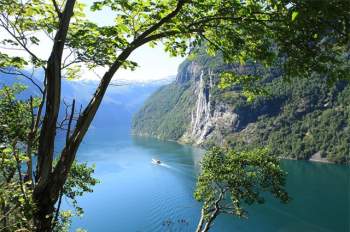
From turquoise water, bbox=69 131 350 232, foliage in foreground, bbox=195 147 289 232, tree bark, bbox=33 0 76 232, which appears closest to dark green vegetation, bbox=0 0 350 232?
tree bark, bbox=33 0 76 232

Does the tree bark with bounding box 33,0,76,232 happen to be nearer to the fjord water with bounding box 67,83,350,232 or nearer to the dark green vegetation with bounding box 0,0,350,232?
the dark green vegetation with bounding box 0,0,350,232

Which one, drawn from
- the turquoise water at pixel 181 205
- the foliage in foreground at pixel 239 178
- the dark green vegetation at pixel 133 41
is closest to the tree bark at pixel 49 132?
the dark green vegetation at pixel 133 41

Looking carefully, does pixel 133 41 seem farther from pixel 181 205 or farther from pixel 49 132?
pixel 181 205

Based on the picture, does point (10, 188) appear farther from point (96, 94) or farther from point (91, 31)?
point (91, 31)

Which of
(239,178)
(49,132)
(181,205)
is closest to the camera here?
(49,132)

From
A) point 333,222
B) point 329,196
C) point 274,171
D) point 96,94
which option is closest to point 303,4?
point 96,94

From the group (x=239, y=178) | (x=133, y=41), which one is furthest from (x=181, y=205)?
(x=133, y=41)
